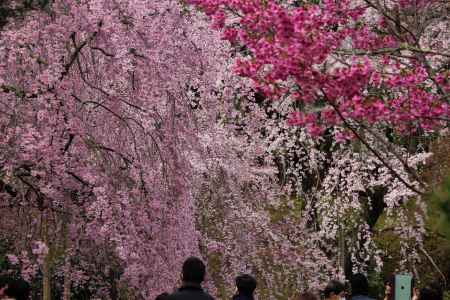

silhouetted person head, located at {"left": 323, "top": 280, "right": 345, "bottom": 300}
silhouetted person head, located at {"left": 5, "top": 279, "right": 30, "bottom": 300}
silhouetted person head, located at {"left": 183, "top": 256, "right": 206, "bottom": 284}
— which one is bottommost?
silhouetted person head, located at {"left": 5, "top": 279, "right": 30, "bottom": 300}

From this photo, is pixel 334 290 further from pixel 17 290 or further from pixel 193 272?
pixel 17 290

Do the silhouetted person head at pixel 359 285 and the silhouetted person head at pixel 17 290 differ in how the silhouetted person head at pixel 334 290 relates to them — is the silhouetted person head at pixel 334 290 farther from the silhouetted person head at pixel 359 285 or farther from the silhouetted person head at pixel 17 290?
the silhouetted person head at pixel 17 290

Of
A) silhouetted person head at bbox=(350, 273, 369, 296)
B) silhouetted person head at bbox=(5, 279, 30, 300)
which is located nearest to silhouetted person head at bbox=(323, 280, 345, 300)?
silhouetted person head at bbox=(350, 273, 369, 296)

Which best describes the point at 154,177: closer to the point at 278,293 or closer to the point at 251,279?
the point at 251,279

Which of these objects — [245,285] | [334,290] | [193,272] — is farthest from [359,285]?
[193,272]

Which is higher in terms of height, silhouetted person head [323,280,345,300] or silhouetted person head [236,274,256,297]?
silhouetted person head [323,280,345,300]

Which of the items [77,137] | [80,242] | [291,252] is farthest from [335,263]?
[77,137]

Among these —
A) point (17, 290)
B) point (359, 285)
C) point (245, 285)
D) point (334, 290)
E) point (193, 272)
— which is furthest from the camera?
point (334, 290)

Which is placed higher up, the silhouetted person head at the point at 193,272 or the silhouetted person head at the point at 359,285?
the silhouetted person head at the point at 359,285

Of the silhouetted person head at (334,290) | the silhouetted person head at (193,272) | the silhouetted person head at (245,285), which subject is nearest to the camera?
the silhouetted person head at (193,272)

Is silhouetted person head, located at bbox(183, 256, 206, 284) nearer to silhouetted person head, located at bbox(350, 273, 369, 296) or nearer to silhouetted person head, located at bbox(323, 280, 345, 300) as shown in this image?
silhouetted person head, located at bbox(350, 273, 369, 296)

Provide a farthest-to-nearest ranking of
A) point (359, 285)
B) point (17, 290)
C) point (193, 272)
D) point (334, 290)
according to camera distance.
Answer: point (334, 290), point (359, 285), point (193, 272), point (17, 290)

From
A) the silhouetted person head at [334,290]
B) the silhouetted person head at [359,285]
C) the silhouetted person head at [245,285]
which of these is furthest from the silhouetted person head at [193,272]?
the silhouetted person head at [334,290]

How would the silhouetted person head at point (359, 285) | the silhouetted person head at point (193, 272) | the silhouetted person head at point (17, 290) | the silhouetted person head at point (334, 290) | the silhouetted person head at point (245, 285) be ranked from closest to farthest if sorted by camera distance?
the silhouetted person head at point (17, 290) → the silhouetted person head at point (193, 272) → the silhouetted person head at point (245, 285) → the silhouetted person head at point (359, 285) → the silhouetted person head at point (334, 290)
